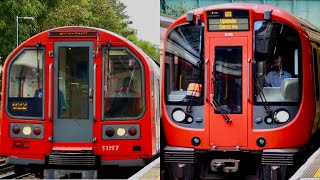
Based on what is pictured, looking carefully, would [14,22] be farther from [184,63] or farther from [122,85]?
[184,63]

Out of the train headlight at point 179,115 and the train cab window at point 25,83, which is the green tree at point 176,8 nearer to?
the train headlight at point 179,115

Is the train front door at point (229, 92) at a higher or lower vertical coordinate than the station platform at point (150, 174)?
higher

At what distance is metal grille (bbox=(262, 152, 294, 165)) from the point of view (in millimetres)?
5594

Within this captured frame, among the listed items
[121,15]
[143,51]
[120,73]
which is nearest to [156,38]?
[121,15]

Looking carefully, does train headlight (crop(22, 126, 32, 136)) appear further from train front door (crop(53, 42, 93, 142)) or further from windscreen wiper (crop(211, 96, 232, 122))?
windscreen wiper (crop(211, 96, 232, 122))

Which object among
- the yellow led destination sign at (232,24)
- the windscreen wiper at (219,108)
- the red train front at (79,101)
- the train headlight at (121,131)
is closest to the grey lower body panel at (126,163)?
the red train front at (79,101)

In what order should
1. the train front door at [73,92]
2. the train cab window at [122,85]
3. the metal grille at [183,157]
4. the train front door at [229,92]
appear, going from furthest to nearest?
the train cab window at [122,85] → the train front door at [73,92] → the metal grille at [183,157] → the train front door at [229,92]

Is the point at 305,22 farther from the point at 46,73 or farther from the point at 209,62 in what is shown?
the point at 46,73

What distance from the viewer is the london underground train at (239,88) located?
5.57 m

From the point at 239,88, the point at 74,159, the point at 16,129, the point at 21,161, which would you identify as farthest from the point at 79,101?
the point at 239,88

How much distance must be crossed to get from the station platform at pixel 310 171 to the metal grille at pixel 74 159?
1.67 meters

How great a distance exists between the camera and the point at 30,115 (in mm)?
6375

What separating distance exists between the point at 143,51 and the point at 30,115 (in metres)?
1.07

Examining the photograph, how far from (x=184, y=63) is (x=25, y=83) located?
4.78 feet
